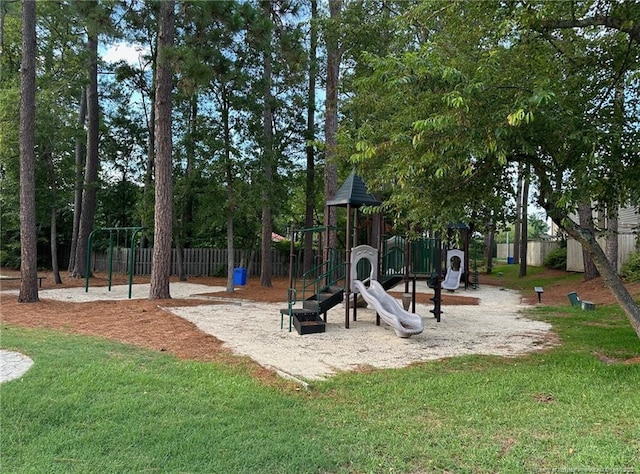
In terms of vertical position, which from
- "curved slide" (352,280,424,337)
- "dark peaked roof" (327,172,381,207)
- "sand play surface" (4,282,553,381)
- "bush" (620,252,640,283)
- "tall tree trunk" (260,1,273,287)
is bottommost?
"sand play surface" (4,282,553,381)

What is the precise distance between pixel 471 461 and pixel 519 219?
447 centimetres

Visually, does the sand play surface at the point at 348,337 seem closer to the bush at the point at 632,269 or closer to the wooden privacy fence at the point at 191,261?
the bush at the point at 632,269

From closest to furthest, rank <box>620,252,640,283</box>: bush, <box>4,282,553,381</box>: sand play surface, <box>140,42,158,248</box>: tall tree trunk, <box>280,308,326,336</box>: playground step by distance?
<box>4,282,553,381</box>: sand play surface, <box>280,308,326,336</box>: playground step, <box>620,252,640,283</box>: bush, <box>140,42,158,248</box>: tall tree trunk

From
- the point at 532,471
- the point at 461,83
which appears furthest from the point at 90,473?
the point at 461,83

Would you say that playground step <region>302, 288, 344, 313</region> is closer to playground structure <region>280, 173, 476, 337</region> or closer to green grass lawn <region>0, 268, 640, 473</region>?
playground structure <region>280, 173, 476, 337</region>

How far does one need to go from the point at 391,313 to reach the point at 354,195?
2.37 meters

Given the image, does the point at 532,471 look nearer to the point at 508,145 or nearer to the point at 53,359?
the point at 508,145

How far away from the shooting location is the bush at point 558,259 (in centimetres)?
2158

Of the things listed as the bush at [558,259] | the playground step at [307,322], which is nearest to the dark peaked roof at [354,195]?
the playground step at [307,322]

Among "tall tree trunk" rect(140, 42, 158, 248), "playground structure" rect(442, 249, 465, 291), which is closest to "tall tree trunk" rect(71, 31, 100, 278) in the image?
"tall tree trunk" rect(140, 42, 158, 248)

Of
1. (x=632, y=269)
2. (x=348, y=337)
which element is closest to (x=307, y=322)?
(x=348, y=337)

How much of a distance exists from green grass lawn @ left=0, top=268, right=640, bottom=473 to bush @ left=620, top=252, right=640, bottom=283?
33.4ft

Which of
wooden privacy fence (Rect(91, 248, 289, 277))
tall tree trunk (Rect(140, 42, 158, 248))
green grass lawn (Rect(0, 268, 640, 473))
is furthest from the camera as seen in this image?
wooden privacy fence (Rect(91, 248, 289, 277))

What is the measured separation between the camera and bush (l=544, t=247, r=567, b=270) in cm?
2158
